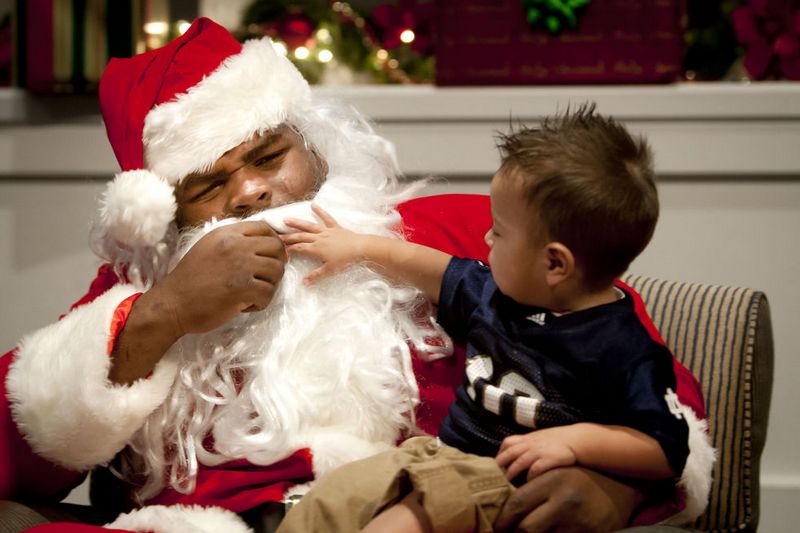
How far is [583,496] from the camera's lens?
110 centimetres

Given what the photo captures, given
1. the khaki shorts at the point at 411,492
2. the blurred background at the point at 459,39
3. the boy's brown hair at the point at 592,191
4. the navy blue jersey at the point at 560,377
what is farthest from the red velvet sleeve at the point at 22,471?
the blurred background at the point at 459,39

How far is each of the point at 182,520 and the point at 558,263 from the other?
620 millimetres

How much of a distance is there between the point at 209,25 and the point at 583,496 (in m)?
1.09

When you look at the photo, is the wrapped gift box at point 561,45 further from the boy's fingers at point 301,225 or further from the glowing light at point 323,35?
the boy's fingers at point 301,225

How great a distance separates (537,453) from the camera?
1110 millimetres

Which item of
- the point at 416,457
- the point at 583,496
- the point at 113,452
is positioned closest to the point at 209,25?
the point at 113,452

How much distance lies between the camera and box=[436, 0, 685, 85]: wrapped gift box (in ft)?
7.16

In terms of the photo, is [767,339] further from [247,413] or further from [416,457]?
[247,413]

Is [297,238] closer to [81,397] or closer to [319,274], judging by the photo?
[319,274]

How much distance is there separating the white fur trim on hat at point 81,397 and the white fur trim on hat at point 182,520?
0.13 m

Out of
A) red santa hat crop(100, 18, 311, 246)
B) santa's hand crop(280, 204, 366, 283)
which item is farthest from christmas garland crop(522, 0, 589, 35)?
santa's hand crop(280, 204, 366, 283)

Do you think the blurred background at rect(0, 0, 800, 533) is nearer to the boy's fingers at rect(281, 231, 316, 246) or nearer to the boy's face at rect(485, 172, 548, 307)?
the boy's fingers at rect(281, 231, 316, 246)

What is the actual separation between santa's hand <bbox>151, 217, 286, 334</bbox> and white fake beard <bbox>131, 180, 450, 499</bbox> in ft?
0.22

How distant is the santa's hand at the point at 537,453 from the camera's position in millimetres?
1106
